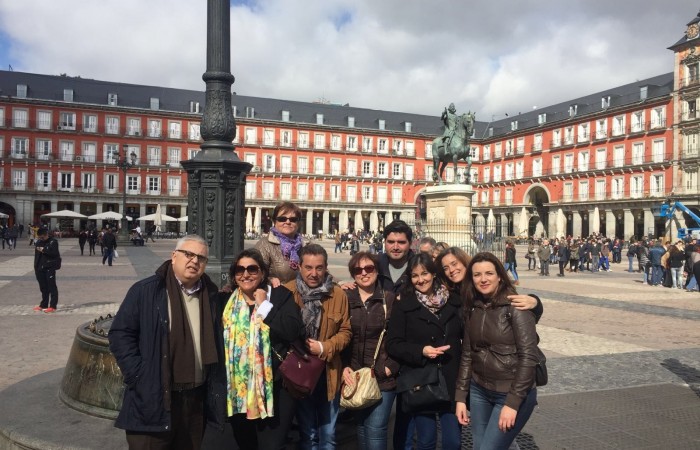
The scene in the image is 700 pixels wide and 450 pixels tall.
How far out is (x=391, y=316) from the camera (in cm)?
330

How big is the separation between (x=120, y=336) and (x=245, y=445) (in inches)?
47.8

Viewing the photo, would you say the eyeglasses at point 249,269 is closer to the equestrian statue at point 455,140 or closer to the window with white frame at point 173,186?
the equestrian statue at point 455,140

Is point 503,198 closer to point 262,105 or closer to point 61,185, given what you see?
point 262,105

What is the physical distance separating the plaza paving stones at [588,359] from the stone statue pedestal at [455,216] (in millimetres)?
4672

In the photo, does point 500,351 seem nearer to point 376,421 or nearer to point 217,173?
point 376,421

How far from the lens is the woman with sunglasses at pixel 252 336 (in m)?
3.01

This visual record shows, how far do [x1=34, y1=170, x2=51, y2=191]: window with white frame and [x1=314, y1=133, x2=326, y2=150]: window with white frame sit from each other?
27.5m

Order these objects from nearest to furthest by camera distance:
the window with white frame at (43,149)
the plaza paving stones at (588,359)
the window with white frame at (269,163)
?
the plaza paving stones at (588,359)
the window with white frame at (43,149)
the window with white frame at (269,163)

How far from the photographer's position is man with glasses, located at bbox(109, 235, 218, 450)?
8.64 feet

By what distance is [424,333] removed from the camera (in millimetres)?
3234

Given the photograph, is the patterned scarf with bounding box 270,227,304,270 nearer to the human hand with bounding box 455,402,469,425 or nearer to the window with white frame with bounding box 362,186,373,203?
the human hand with bounding box 455,402,469,425

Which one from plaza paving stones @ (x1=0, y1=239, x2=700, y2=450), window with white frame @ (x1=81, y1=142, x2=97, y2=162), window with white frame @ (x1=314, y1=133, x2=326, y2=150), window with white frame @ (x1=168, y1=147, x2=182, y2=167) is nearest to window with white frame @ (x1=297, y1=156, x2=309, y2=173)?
window with white frame @ (x1=314, y1=133, x2=326, y2=150)

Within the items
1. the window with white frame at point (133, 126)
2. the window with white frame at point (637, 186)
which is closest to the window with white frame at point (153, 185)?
the window with white frame at point (133, 126)

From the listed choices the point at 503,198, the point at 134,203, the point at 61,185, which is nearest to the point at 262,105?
the point at 134,203
